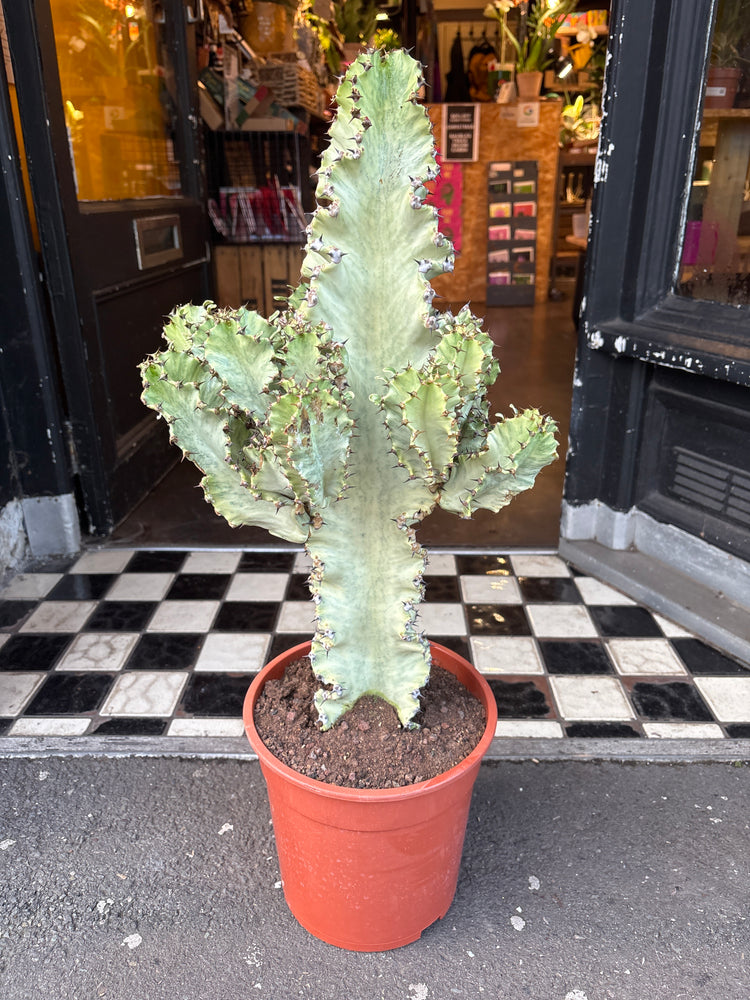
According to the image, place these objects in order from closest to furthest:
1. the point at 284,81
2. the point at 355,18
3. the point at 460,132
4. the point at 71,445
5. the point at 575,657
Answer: the point at 575,657
the point at 71,445
the point at 284,81
the point at 355,18
the point at 460,132

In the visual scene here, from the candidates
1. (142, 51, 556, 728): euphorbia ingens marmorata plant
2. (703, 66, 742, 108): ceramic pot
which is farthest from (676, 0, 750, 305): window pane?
(142, 51, 556, 728): euphorbia ingens marmorata plant

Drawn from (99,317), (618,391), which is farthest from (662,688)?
(99,317)

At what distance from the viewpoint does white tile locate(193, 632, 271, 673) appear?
225 centimetres

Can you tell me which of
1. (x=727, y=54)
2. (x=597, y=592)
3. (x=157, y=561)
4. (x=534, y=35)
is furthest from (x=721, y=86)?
(x=534, y=35)

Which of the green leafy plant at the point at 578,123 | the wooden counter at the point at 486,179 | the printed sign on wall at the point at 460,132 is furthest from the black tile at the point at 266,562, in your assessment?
the green leafy plant at the point at 578,123

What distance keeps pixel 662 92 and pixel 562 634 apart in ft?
5.41

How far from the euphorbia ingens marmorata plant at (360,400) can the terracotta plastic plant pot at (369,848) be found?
153 millimetres

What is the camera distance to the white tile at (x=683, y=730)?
1951 millimetres

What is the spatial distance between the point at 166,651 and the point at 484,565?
1.19 meters

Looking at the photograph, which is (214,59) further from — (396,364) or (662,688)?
(662,688)

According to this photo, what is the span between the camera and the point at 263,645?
2355mm

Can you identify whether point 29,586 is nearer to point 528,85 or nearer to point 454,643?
point 454,643

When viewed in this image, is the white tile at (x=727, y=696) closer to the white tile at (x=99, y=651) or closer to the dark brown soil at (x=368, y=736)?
the dark brown soil at (x=368, y=736)

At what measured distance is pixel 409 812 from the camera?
Result: 1.29m
